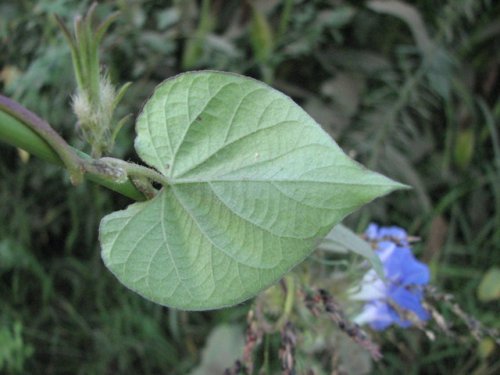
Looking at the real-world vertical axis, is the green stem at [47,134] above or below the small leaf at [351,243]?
above

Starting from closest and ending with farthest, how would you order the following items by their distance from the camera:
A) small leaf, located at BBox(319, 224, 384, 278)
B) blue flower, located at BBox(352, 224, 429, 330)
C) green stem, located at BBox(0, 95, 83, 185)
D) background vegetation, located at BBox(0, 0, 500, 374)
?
green stem, located at BBox(0, 95, 83, 185), small leaf, located at BBox(319, 224, 384, 278), blue flower, located at BBox(352, 224, 429, 330), background vegetation, located at BBox(0, 0, 500, 374)

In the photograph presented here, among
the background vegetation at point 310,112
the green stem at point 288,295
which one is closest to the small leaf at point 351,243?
the green stem at point 288,295

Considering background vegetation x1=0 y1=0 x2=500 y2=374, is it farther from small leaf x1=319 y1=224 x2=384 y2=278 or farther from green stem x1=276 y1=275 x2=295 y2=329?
small leaf x1=319 y1=224 x2=384 y2=278

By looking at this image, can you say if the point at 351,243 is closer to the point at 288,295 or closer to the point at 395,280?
the point at 288,295

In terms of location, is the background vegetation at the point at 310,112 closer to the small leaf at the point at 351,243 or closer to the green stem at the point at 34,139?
the small leaf at the point at 351,243

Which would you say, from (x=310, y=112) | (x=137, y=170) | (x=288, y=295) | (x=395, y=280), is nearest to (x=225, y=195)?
(x=137, y=170)

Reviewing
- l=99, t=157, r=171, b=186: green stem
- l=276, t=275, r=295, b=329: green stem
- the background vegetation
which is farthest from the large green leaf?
the background vegetation

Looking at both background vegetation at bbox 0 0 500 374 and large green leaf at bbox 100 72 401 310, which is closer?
large green leaf at bbox 100 72 401 310
